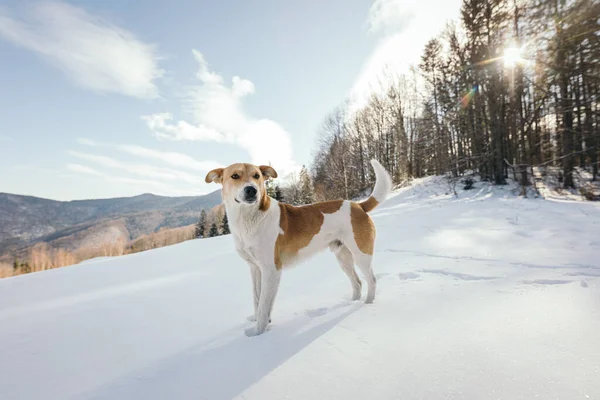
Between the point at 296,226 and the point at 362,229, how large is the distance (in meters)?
0.84

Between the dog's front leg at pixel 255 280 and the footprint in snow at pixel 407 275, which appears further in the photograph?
the footprint in snow at pixel 407 275

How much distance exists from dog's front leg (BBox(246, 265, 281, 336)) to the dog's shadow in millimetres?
81

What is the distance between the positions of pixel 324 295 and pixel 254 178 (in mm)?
1717

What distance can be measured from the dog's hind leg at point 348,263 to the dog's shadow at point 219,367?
0.74 metres

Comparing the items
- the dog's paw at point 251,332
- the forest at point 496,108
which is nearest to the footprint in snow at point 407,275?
the dog's paw at point 251,332

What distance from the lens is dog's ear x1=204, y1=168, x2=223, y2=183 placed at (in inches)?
114

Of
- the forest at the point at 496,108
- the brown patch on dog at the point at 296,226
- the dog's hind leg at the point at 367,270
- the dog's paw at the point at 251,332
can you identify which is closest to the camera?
the dog's paw at the point at 251,332

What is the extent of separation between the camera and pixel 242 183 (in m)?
2.49

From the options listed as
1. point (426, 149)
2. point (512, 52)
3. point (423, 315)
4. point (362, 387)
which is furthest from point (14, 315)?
point (426, 149)

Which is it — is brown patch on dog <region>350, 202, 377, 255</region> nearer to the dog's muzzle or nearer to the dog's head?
the dog's head

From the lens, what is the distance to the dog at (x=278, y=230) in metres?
2.44

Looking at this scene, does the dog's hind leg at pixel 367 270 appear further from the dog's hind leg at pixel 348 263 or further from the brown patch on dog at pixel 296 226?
the brown patch on dog at pixel 296 226

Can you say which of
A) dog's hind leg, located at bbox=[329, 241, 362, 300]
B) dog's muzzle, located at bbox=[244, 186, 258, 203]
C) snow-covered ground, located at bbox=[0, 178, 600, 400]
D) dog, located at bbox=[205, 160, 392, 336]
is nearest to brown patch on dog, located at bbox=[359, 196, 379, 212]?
dog, located at bbox=[205, 160, 392, 336]

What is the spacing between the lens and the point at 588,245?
4473 mm
